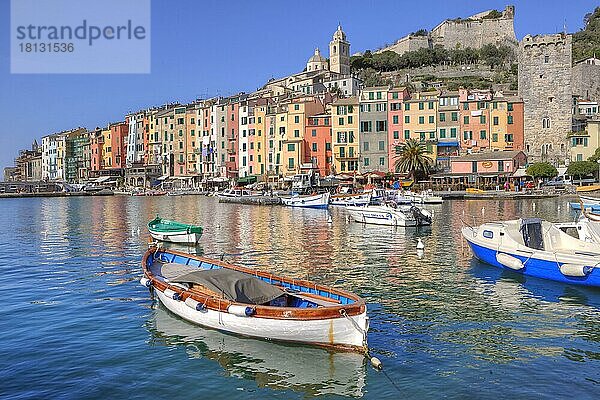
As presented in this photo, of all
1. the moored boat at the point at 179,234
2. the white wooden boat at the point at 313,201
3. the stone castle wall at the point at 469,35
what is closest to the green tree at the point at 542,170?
the white wooden boat at the point at 313,201

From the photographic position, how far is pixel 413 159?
249 ft

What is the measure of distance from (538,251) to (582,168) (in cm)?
5783

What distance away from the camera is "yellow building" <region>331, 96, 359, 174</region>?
273 ft

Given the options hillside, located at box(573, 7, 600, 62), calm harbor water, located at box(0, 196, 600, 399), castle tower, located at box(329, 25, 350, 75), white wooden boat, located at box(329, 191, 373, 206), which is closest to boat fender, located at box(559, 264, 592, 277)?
calm harbor water, located at box(0, 196, 600, 399)

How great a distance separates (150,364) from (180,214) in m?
44.3

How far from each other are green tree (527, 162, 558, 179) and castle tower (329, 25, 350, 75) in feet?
205

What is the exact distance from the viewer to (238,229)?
41500 mm

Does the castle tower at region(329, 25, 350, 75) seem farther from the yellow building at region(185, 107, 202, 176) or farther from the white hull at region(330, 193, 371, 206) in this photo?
the white hull at region(330, 193, 371, 206)

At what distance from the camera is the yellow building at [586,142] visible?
75.8 metres

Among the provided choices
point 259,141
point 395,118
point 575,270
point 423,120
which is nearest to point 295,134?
point 259,141

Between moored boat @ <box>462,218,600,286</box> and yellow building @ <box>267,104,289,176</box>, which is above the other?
yellow building @ <box>267,104,289,176</box>

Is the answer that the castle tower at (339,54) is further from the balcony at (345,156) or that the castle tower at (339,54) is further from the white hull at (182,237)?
the white hull at (182,237)

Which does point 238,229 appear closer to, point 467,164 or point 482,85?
point 467,164

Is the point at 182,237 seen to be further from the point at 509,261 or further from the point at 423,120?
the point at 423,120
